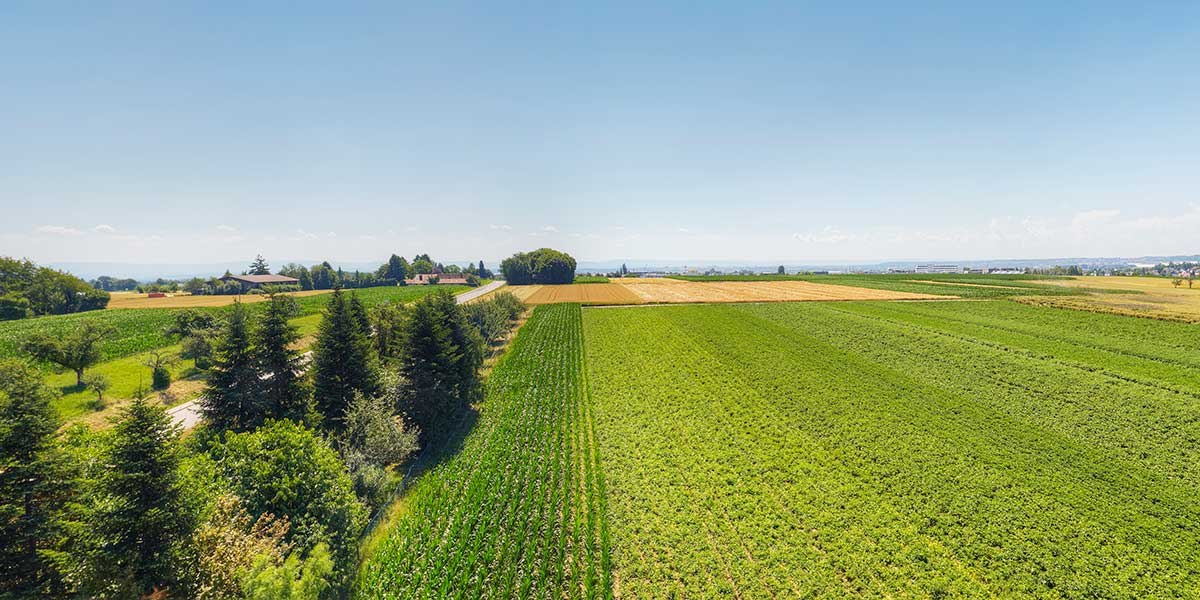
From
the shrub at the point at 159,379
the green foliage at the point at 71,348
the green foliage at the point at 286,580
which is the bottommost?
the green foliage at the point at 286,580

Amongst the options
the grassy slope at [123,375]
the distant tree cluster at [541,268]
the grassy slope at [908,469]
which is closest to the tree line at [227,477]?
the grassy slope at [123,375]

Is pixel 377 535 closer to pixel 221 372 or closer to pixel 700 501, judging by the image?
pixel 221 372

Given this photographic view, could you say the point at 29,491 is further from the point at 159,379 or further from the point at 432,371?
the point at 159,379

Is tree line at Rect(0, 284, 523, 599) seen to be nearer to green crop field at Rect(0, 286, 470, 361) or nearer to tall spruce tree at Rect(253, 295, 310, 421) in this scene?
tall spruce tree at Rect(253, 295, 310, 421)

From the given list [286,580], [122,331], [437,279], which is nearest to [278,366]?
[286,580]

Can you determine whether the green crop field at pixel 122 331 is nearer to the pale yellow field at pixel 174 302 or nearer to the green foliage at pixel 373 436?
the pale yellow field at pixel 174 302

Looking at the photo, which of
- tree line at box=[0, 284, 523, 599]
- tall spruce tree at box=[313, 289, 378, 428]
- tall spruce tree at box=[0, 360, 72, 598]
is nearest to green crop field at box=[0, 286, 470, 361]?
tall spruce tree at box=[313, 289, 378, 428]

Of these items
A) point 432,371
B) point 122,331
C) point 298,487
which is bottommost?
point 298,487
